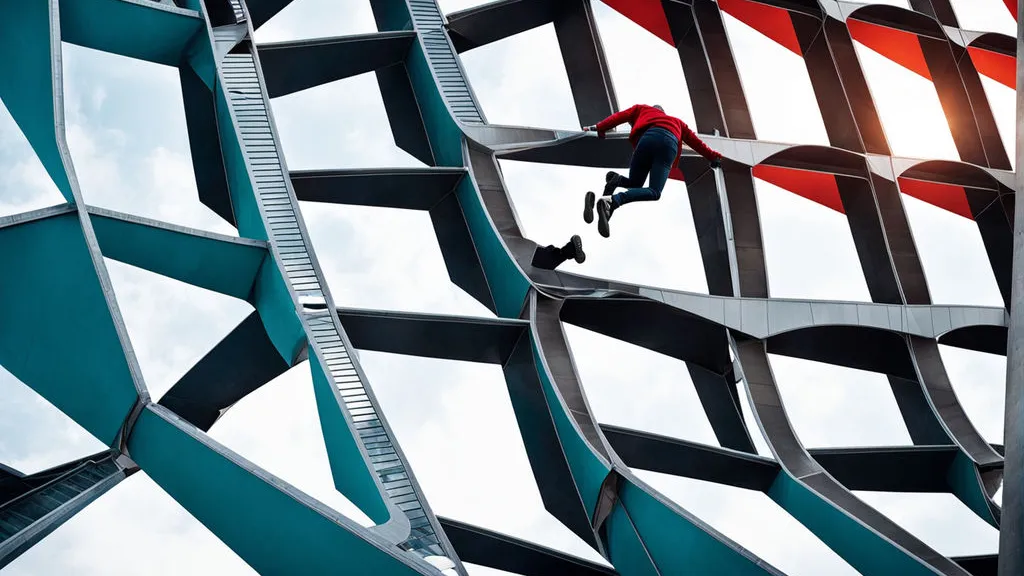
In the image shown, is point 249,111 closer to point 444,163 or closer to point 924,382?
point 444,163

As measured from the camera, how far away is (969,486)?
55.6 feet

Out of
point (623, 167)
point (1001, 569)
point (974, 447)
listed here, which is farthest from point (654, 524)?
point (623, 167)

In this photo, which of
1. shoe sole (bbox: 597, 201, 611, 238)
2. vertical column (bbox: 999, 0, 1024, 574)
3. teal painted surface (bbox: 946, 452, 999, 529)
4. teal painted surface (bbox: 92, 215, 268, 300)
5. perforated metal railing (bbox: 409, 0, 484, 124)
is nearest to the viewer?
vertical column (bbox: 999, 0, 1024, 574)

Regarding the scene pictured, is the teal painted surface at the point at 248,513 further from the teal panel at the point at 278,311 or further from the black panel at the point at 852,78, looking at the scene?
the black panel at the point at 852,78

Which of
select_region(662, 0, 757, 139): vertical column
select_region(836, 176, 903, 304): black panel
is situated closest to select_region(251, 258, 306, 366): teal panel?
select_region(662, 0, 757, 139): vertical column

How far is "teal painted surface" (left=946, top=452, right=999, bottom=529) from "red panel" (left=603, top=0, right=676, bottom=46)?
10521 mm

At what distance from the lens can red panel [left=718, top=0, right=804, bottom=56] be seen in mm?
23047

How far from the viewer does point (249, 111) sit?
15.7 m

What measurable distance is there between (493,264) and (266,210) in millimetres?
3762

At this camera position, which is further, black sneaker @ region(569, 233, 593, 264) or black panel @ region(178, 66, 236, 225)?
black panel @ region(178, 66, 236, 225)

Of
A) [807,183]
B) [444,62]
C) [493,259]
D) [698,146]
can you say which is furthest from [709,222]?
[444,62]

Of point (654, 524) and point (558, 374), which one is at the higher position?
point (558, 374)

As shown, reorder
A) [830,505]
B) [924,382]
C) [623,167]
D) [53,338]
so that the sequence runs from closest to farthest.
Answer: [53,338] < [830,505] < [924,382] < [623,167]

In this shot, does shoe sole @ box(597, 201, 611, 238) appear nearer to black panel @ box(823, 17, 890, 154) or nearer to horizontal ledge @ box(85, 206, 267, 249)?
horizontal ledge @ box(85, 206, 267, 249)
